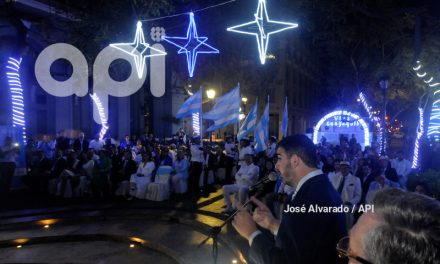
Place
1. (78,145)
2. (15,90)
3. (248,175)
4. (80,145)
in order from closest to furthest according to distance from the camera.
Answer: (248,175) → (15,90) → (78,145) → (80,145)

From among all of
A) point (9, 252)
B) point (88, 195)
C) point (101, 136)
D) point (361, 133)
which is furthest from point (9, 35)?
A: point (361, 133)

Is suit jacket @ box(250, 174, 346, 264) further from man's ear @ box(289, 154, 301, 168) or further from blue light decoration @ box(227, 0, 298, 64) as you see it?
blue light decoration @ box(227, 0, 298, 64)

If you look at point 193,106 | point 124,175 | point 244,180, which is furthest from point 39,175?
point 244,180

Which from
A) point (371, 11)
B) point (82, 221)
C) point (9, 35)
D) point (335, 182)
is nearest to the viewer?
point (335, 182)

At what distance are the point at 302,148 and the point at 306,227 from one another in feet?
2.22

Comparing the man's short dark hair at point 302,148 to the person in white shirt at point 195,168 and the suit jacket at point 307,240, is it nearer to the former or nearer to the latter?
the suit jacket at point 307,240

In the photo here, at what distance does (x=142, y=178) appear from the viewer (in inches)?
432

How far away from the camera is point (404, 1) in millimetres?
13109

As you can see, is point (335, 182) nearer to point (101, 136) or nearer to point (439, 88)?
point (439, 88)

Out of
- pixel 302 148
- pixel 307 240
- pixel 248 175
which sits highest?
pixel 302 148

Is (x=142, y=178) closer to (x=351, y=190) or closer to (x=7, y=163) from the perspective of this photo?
(x=7, y=163)

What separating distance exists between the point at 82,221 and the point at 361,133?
19750 millimetres

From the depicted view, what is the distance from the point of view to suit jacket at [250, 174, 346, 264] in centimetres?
215

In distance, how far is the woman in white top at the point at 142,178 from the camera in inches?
431
